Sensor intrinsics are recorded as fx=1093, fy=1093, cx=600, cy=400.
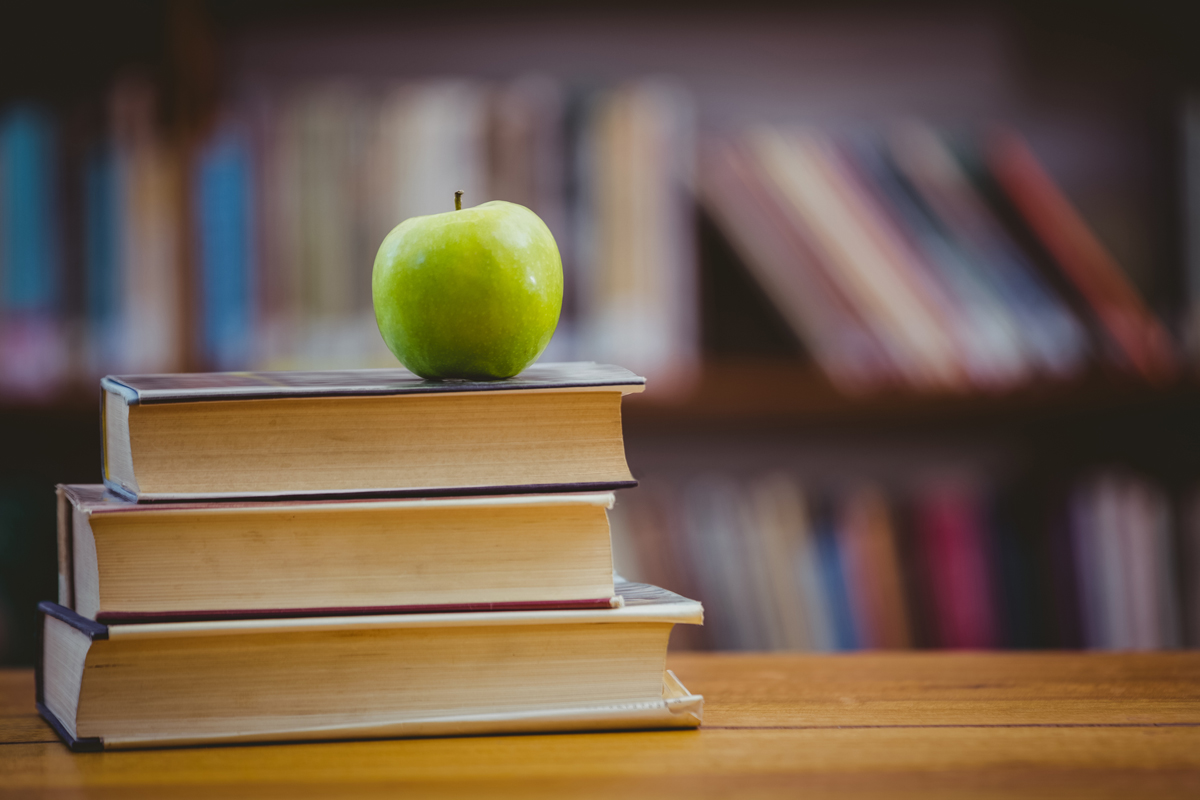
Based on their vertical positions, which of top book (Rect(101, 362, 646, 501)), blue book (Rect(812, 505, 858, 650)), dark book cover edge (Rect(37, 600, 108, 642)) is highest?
top book (Rect(101, 362, 646, 501))

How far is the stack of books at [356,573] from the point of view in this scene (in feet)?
1.79

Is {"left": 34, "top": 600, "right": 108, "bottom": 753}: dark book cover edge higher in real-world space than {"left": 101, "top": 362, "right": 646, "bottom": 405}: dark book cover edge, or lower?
lower

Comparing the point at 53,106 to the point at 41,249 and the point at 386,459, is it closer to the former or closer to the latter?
the point at 41,249

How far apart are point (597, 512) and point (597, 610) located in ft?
0.17

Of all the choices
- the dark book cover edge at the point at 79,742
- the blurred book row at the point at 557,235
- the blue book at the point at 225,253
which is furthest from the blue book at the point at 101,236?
the dark book cover edge at the point at 79,742

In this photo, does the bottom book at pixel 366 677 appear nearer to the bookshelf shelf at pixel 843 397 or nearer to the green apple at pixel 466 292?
the green apple at pixel 466 292

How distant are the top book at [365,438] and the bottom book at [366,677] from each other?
68 millimetres

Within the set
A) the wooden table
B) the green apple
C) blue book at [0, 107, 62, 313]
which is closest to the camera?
the wooden table

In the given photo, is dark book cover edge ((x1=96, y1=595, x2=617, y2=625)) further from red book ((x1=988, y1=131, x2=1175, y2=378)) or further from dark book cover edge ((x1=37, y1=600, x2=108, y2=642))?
red book ((x1=988, y1=131, x2=1175, y2=378))

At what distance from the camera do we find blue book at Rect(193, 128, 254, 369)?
58.8 inches

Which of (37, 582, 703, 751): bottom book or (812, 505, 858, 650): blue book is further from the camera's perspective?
(812, 505, 858, 650): blue book

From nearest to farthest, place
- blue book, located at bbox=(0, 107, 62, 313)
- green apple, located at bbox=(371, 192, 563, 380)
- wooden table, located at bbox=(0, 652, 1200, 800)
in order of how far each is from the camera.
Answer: wooden table, located at bbox=(0, 652, 1200, 800)
green apple, located at bbox=(371, 192, 563, 380)
blue book, located at bbox=(0, 107, 62, 313)

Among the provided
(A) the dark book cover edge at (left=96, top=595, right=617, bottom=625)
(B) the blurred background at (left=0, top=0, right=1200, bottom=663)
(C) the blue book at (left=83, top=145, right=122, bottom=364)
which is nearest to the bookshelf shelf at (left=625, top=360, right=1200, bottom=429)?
(B) the blurred background at (left=0, top=0, right=1200, bottom=663)

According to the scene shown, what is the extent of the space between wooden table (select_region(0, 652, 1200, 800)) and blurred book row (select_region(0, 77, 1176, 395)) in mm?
900
